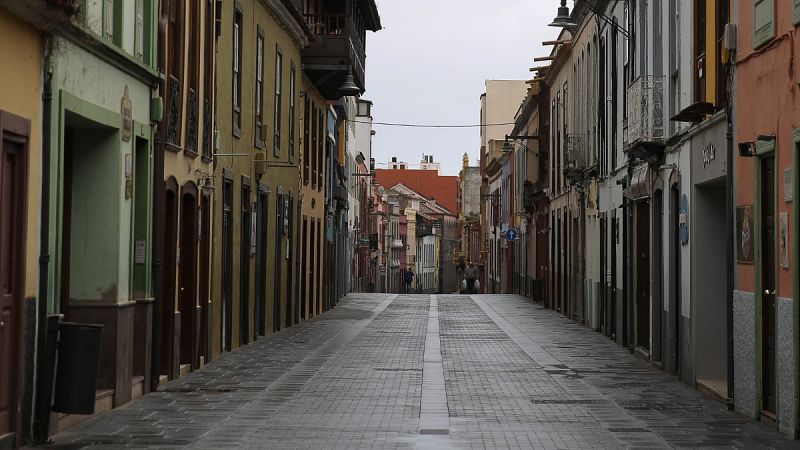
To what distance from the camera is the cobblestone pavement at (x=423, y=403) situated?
11.7 meters

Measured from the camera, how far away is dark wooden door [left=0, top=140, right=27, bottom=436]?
34.2 feet

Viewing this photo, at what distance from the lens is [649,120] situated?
19969 mm

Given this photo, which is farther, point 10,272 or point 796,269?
point 796,269

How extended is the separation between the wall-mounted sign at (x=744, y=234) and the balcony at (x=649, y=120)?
5.43m

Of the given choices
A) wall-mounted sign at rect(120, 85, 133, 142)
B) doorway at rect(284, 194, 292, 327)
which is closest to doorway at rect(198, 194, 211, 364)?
wall-mounted sign at rect(120, 85, 133, 142)

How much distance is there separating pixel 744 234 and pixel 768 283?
0.96m

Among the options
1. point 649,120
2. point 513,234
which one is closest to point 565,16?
point 649,120

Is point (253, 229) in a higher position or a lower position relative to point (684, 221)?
higher

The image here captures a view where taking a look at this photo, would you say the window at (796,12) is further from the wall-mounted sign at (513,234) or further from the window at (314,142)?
the wall-mounted sign at (513,234)

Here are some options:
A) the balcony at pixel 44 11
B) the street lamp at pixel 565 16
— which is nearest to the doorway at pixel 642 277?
the street lamp at pixel 565 16

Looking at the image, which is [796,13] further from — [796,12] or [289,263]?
[289,263]

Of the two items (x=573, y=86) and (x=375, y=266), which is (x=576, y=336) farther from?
(x=375, y=266)

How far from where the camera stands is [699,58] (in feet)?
56.1

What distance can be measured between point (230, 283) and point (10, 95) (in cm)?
1220
